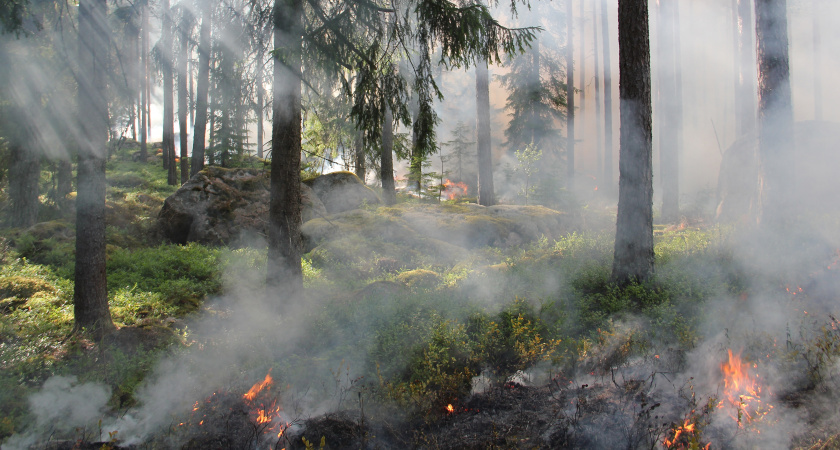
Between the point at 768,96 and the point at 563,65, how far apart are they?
16.9 meters

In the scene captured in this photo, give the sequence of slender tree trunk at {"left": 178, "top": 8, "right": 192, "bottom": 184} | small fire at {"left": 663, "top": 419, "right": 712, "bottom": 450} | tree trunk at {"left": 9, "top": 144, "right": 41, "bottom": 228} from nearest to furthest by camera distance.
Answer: small fire at {"left": 663, "top": 419, "right": 712, "bottom": 450} < slender tree trunk at {"left": 178, "top": 8, "right": 192, "bottom": 184} < tree trunk at {"left": 9, "top": 144, "right": 41, "bottom": 228}

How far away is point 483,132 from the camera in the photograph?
593 inches

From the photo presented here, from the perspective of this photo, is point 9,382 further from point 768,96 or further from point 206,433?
point 768,96

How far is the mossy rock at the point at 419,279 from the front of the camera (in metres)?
7.57

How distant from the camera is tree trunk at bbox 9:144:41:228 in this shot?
35.6 ft

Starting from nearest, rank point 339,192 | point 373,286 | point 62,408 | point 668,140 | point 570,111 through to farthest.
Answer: point 62,408 < point 373,286 < point 339,192 < point 668,140 < point 570,111

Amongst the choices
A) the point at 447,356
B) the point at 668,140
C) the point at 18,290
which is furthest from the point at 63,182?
the point at 668,140

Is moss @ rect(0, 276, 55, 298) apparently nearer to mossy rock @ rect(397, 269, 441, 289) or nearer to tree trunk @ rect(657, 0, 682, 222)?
mossy rock @ rect(397, 269, 441, 289)

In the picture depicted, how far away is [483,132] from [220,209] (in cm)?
940

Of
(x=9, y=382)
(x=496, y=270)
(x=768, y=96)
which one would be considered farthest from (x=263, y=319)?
(x=768, y=96)

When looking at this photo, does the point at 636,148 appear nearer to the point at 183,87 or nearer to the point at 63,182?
the point at 63,182

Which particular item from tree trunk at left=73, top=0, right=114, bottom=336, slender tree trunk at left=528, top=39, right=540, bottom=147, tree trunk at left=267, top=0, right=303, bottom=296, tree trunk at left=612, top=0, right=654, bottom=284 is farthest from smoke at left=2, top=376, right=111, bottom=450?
slender tree trunk at left=528, top=39, right=540, bottom=147

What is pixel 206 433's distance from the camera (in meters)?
4.31

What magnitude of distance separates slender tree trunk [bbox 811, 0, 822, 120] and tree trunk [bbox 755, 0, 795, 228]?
24.6 m
